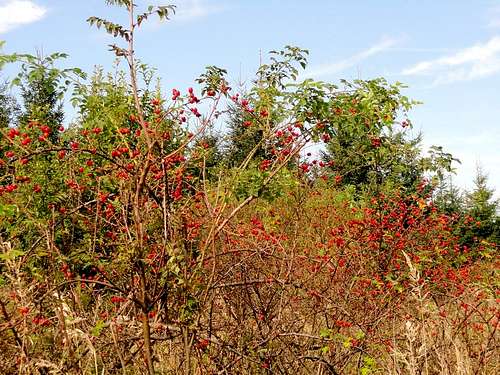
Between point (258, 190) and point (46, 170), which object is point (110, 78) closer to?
point (46, 170)

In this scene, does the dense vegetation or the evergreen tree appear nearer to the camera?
the dense vegetation

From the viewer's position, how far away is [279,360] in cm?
456

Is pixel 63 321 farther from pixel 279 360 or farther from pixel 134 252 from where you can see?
pixel 279 360

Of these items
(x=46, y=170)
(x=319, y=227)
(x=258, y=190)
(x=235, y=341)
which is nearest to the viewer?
(x=258, y=190)

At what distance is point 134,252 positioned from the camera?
134 inches

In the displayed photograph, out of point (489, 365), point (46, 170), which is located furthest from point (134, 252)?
point (46, 170)

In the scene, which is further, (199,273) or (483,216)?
(483,216)

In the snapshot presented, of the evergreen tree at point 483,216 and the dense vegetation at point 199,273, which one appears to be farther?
the evergreen tree at point 483,216

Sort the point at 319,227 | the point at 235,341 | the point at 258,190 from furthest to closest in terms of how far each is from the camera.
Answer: the point at 319,227 → the point at 235,341 → the point at 258,190

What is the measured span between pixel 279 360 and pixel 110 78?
11.4 meters

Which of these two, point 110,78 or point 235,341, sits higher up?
point 110,78

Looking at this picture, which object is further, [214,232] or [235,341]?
[235,341]

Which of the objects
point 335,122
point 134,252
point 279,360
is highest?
point 335,122

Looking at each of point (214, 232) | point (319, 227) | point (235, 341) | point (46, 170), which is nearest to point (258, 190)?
point (214, 232)
